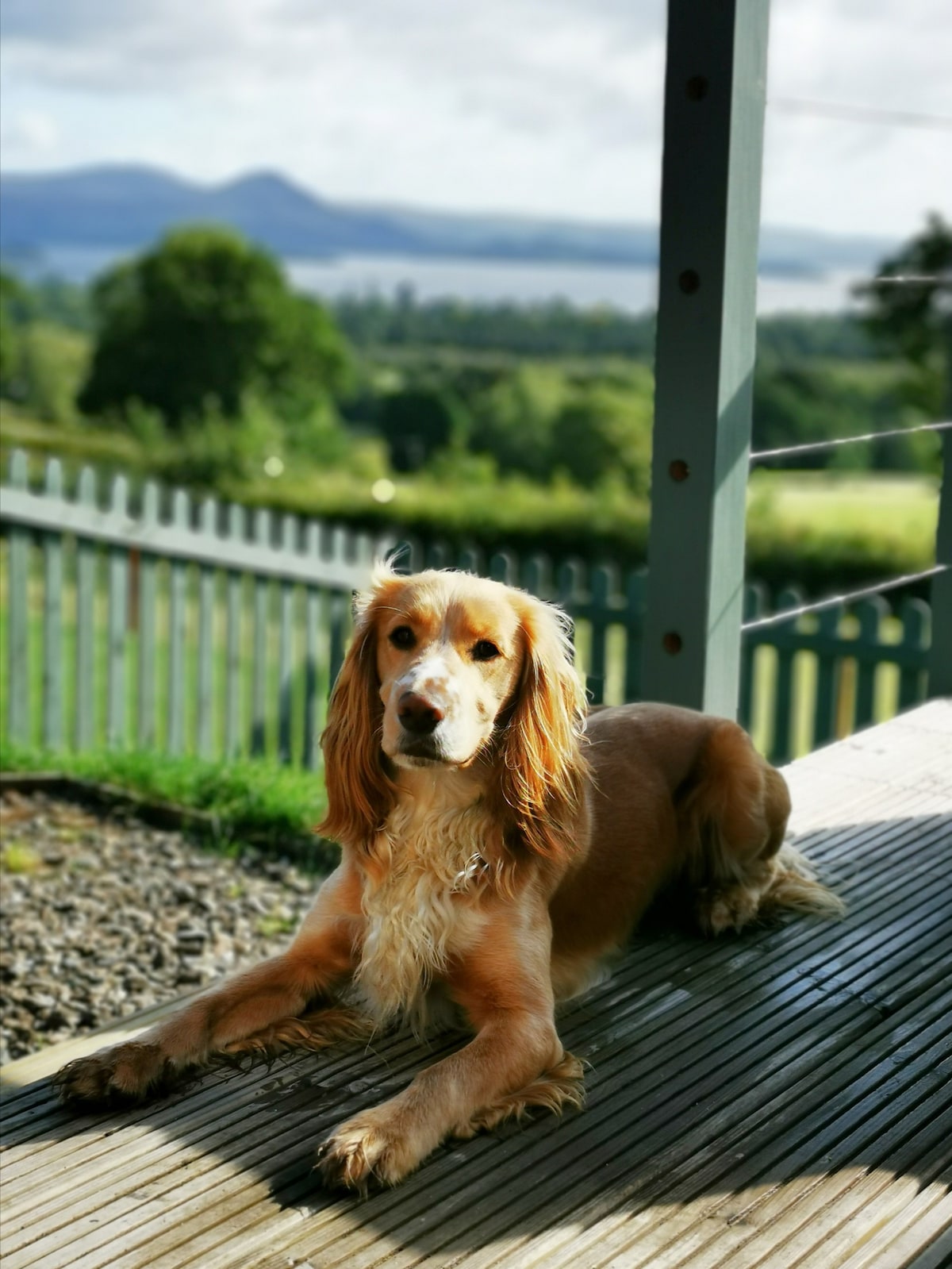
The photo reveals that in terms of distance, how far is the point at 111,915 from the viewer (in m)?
4.37

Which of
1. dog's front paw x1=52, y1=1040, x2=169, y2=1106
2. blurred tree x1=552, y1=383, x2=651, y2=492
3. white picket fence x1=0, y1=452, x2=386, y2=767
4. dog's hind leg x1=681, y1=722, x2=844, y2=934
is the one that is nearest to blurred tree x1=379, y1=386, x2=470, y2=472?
blurred tree x1=552, y1=383, x2=651, y2=492

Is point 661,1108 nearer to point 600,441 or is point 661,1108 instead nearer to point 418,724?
point 418,724

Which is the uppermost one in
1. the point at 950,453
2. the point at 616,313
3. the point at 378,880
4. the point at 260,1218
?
the point at 616,313

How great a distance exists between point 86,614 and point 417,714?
4631 millimetres

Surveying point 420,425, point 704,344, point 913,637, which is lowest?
point 913,637

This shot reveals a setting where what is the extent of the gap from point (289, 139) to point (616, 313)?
12.2 m

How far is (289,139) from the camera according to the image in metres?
32.4

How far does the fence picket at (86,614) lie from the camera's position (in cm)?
657

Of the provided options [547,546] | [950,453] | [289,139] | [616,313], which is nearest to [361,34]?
[289,139]

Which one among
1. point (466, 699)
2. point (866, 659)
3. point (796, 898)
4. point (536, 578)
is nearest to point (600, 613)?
point (536, 578)

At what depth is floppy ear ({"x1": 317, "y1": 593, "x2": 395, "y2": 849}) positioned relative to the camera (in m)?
2.49

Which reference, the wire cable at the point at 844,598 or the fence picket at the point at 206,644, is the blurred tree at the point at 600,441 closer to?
the fence picket at the point at 206,644

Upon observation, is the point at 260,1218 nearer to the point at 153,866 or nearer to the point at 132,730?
the point at 153,866

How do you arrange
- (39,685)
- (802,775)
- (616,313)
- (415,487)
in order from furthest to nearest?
1. (616,313)
2. (415,487)
3. (39,685)
4. (802,775)
